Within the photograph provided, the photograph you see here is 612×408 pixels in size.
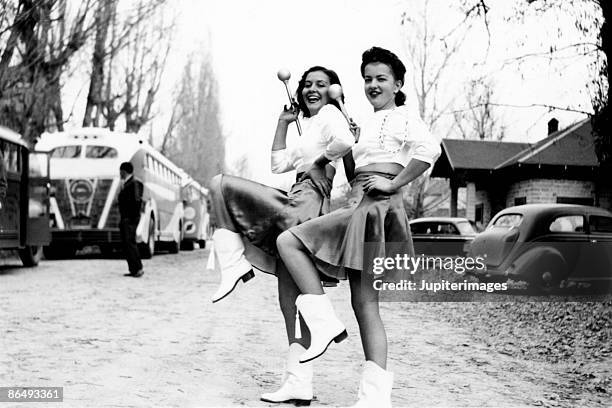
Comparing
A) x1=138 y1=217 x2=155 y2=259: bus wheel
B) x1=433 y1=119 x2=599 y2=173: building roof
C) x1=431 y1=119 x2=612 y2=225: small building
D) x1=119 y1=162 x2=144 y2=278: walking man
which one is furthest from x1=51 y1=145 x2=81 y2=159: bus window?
x1=431 y1=119 x2=612 y2=225: small building

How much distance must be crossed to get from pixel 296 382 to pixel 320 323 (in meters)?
Answer: 0.71

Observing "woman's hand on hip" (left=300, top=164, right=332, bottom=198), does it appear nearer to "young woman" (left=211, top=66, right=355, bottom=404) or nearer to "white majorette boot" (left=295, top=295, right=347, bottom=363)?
"young woman" (left=211, top=66, right=355, bottom=404)

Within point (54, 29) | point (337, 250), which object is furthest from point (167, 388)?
point (54, 29)

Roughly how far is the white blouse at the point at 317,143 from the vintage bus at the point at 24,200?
10578 mm

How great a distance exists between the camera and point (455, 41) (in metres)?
6.96

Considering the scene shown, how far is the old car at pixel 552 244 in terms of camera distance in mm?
10586

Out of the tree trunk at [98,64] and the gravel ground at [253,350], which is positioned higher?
the tree trunk at [98,64]

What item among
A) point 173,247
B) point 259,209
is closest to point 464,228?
point 173,247

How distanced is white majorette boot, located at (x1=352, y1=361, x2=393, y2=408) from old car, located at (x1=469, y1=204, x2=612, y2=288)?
22.4 feet

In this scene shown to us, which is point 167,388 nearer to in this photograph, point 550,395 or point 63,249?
point 550,395

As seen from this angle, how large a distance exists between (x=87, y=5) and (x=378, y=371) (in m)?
19.2

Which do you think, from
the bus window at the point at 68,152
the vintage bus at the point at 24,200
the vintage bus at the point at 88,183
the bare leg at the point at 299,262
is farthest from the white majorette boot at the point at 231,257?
the bus window at the point at 68,152

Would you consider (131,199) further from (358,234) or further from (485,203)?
(485,203)

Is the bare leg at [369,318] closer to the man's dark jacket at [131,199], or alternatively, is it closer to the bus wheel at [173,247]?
the man's dark jacket at [131,199]
